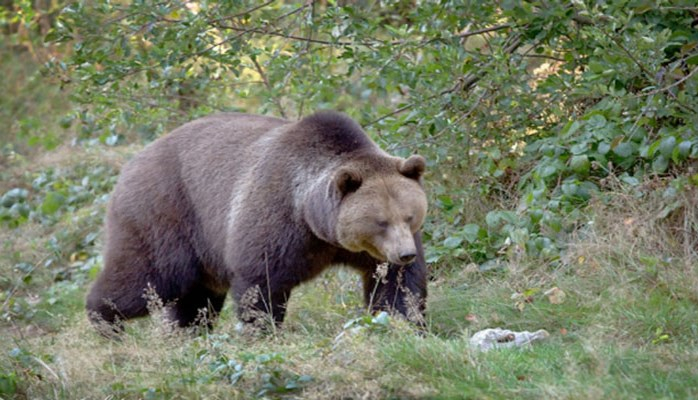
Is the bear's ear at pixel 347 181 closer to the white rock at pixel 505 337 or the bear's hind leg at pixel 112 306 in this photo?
the white rock at pixel 505 337

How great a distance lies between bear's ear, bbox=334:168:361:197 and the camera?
22.5ft

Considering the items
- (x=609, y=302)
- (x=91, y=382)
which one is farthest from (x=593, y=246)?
(x=91, y=382)

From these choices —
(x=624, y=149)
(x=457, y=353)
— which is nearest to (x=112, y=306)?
(x=457, y=353)

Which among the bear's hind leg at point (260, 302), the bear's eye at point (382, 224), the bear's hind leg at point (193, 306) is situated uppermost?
the bear's eye at point (382, 224)

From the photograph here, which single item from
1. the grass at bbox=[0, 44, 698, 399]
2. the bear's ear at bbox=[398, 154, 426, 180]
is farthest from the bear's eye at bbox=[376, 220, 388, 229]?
the grass at bbox=[0, 44, 698, 399]

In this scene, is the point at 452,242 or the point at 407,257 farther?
the point at 452,242

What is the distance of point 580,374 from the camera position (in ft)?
17.1

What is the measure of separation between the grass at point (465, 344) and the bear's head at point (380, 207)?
624 mm

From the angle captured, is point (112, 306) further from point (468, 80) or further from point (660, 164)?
point (660, 164)

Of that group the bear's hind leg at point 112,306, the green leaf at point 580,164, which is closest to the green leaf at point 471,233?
the green leaf at point 580,164

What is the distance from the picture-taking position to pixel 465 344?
229 inches

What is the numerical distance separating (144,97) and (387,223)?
4708 mm

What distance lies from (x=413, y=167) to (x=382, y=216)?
18.0 inches

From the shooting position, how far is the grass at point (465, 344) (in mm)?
5371
